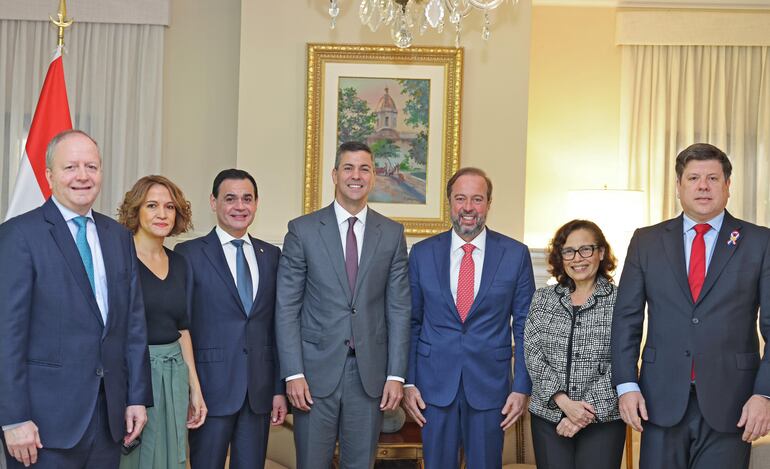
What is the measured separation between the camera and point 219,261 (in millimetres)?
3611

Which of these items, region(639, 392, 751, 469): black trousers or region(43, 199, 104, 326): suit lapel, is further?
region(639, 392, 751, 469): black trousers

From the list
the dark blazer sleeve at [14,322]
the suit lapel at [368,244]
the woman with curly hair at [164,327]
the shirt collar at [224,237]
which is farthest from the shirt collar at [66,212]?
the suit lapel at [368,244]

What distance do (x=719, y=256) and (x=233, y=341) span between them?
6.30 feet

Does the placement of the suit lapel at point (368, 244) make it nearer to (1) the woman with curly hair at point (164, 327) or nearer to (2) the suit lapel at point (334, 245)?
(2) the suit lapel at point (334, 245)

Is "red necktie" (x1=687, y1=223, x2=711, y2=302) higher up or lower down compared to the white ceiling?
lower down

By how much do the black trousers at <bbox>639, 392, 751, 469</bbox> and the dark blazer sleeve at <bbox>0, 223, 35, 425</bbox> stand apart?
2134mm

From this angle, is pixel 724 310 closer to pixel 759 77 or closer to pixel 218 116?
pixel 759 77

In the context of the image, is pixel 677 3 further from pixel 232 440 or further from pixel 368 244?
pixel 232 440

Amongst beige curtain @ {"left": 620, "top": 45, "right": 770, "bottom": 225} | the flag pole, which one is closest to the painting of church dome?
beige curtain @ {"left": 620, "top": 45, "right": 770, "bottom": 225}

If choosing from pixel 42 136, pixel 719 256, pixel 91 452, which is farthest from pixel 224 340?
pixel 719 256

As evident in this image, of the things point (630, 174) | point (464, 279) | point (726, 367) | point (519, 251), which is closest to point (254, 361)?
point (464, 279)

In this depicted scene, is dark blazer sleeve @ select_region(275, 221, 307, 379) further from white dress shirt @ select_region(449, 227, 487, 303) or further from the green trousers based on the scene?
white dress shirt @ select_region(449, 227, 487, 303)

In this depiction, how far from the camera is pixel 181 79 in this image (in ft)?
19.5

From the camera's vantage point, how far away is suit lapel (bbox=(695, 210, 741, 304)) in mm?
2986
